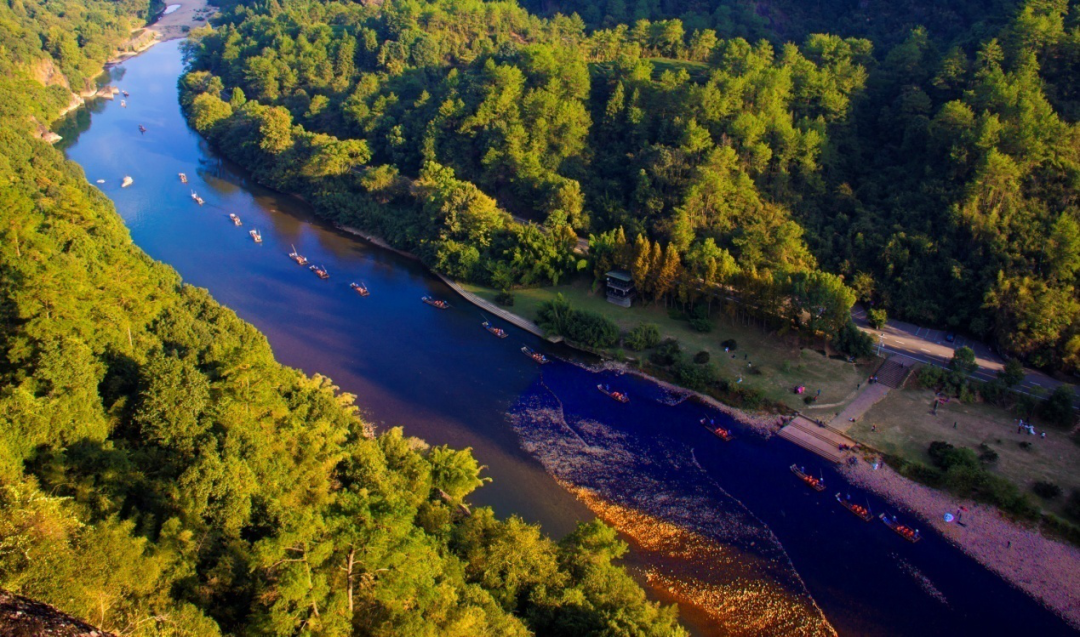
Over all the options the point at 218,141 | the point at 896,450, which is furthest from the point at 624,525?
the point at 218,141

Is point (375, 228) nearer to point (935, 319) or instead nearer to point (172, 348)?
point (172, 348)

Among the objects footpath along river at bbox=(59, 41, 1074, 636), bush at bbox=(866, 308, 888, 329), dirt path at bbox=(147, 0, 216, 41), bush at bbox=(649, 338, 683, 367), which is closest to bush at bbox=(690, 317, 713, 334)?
bush at bbox=(649, 338, 683, 367)

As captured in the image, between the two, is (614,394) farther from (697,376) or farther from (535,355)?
(535,355)

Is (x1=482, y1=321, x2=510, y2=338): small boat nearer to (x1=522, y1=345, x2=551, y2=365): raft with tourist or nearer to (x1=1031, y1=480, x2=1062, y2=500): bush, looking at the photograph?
(x1=522, y1=345, x2=551, y2=365): raft with tourist

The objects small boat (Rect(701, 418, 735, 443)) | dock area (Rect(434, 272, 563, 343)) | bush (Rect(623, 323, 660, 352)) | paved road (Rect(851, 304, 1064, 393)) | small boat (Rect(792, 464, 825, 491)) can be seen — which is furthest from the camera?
dock area (Rect(434, 272, 563, 343))

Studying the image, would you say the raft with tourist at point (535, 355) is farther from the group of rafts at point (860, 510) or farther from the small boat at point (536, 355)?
the group of rafts at point (860, 510)

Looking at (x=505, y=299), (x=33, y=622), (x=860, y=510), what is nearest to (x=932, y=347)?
(x=860, y=510)
